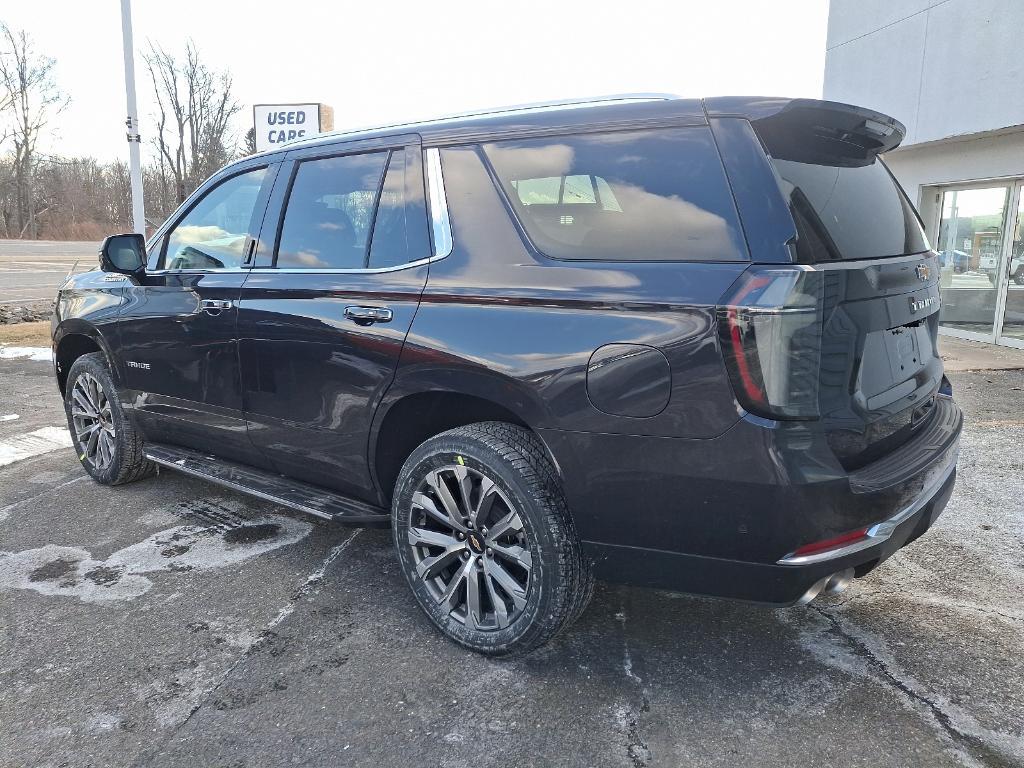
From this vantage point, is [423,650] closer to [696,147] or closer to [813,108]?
[696,147]

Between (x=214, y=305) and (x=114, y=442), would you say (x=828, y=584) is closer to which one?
(x=214, y=305)

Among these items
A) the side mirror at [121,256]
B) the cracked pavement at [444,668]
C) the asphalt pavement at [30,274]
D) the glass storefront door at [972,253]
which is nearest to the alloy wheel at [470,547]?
the cracked pavement at [444,668]

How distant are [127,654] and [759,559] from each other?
7.56ft

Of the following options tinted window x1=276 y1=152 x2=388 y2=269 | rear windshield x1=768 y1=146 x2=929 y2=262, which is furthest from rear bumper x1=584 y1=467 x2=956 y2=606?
tinted window x1=276 y1=152 x2=388 y2=269

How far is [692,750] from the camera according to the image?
2.26 metres

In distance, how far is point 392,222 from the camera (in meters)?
3.03

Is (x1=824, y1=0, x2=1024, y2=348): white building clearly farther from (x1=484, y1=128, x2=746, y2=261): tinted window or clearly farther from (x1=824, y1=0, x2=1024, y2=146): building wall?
(x1=484, y1=128, x2=746, y2=261): tinted window

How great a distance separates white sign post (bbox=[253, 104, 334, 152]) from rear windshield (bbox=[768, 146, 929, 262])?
38.0 feet

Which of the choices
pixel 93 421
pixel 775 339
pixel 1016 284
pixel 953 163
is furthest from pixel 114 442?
pixel 953 163

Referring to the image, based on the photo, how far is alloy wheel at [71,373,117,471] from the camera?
4.58 m

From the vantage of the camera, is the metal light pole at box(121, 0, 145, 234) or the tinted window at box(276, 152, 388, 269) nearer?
the tinted window at box(276, 152, 388, 269)

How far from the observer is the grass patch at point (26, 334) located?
10.5 metres

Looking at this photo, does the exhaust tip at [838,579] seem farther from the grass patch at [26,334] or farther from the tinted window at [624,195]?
the grass patch at [26,334]

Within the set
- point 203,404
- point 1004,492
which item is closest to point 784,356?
point 203,404
